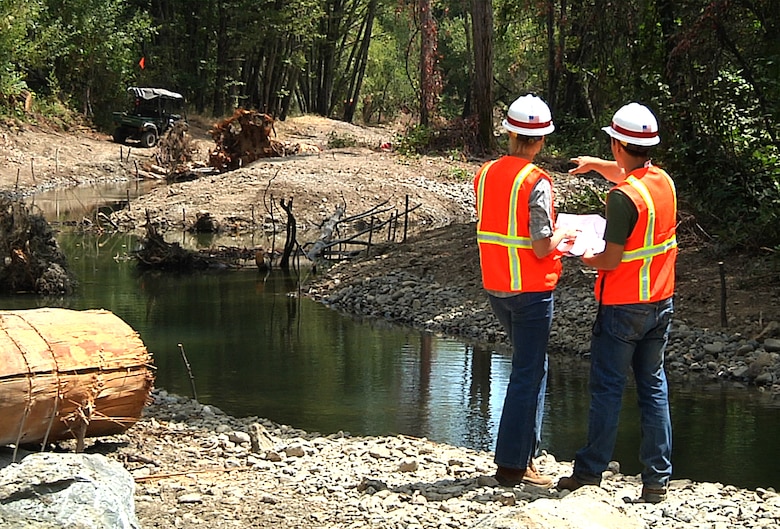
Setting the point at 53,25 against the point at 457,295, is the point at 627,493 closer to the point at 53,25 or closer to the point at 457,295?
the point at 457,295

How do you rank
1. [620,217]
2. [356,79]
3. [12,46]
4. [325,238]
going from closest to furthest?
[620,217], [325,238], [12,46], [356,79]

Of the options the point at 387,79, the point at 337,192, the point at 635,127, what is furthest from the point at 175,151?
the point at 387,79

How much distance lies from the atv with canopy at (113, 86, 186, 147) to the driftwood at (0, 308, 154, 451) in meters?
33.3

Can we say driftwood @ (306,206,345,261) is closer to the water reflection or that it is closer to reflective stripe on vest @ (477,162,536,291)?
the water reflection

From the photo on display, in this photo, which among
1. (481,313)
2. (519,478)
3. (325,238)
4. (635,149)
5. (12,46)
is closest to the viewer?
(635,149)

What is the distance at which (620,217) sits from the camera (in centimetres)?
619

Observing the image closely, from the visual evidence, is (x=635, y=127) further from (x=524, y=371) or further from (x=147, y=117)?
(x=147, y=117)

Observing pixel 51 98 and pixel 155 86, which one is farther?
pixel 155 86

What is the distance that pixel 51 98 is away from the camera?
4181cm

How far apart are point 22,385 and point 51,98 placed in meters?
36.9

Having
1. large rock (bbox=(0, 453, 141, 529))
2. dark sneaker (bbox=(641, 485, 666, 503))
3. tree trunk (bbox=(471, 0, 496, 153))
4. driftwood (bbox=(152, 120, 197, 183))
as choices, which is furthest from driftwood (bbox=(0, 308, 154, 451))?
driftwood (bbox=(152, 120, 197, 183))

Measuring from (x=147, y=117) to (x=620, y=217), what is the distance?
36073mm

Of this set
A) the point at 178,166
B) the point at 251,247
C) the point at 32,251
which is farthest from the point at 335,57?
the point at 32,251

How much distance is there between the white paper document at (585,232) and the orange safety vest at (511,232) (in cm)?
12
